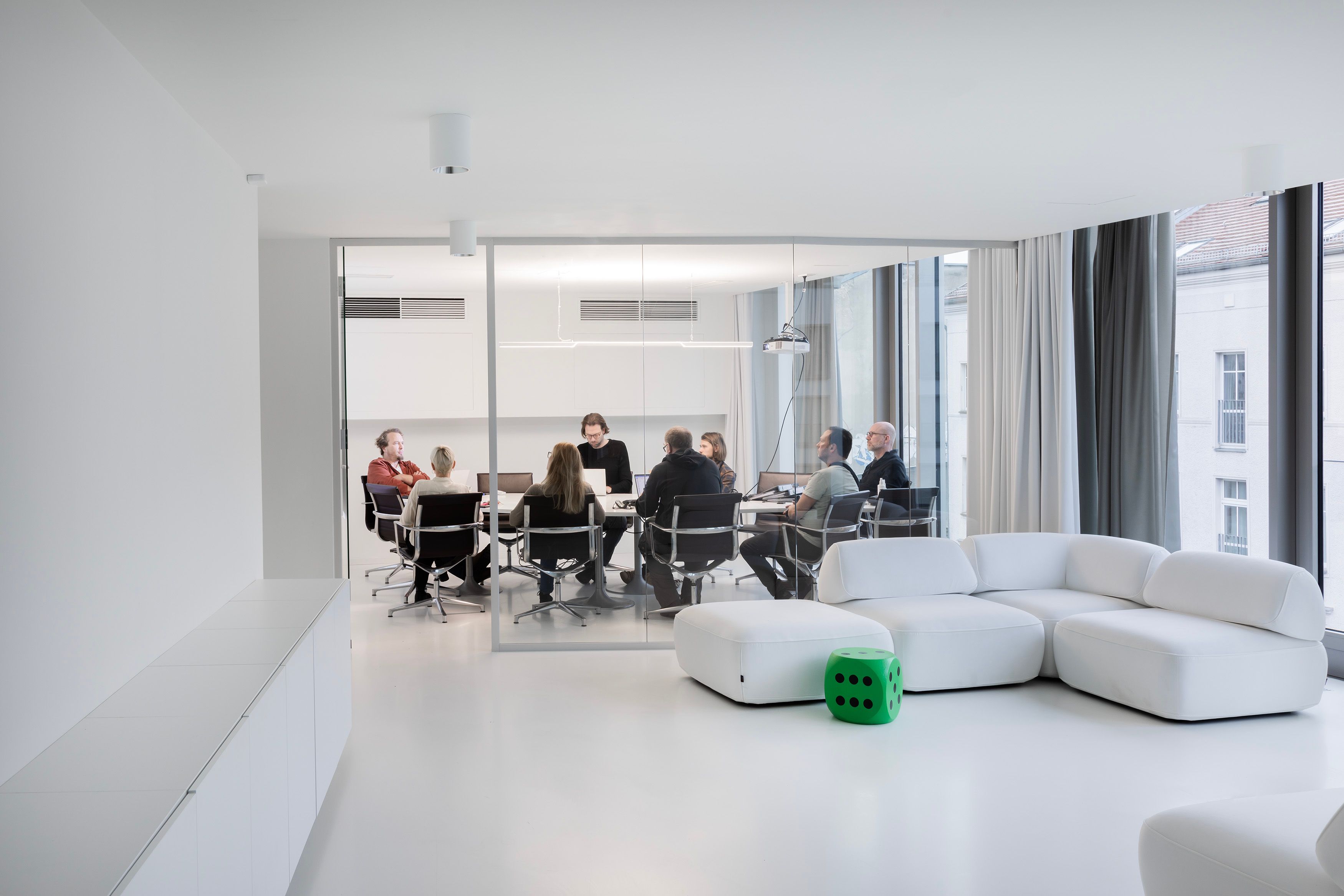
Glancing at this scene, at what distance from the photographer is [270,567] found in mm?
5938

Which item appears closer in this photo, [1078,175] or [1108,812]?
[1108,812]

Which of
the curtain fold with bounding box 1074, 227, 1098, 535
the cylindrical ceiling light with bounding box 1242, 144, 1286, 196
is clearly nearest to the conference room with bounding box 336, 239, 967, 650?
the curtain fold with bounding box 1074, 227, 1098, 535

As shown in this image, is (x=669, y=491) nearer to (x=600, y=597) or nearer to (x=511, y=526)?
(x=600, y=597)

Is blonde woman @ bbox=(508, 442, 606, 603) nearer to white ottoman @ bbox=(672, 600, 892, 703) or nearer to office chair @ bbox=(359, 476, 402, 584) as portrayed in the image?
white ottoman @ bbox=(672, 600, 892, 703)

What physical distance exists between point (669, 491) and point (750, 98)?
3.04 metres

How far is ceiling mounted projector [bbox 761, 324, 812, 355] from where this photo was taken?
19.6 ft

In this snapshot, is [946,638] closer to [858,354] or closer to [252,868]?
[858,354]

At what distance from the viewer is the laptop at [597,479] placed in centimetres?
606

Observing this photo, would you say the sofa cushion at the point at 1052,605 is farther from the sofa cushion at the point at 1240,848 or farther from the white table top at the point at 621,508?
the sofa cushion at the point at 1240,848

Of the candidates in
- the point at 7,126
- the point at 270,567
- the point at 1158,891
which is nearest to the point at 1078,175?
the point at 1158,891

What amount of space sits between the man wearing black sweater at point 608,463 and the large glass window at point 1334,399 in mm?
3918

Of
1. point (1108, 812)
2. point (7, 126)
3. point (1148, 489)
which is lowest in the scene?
point (1108, 812)

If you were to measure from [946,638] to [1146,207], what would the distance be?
264cm

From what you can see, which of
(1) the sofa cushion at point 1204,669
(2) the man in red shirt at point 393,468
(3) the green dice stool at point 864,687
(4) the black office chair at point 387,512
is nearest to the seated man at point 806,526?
(3) the green dice stool at point 864,687
